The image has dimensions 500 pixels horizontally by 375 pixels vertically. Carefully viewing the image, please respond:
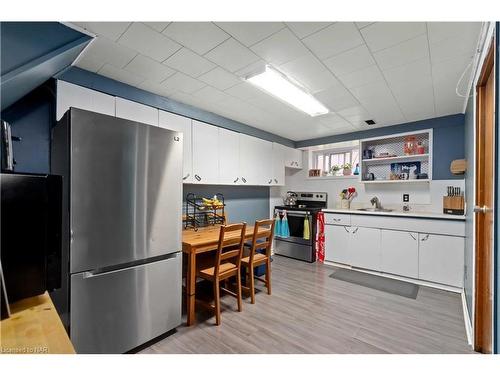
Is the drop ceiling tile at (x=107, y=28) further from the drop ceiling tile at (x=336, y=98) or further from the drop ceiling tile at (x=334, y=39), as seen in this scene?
the drop ceiling tile at (x=336, y=98)

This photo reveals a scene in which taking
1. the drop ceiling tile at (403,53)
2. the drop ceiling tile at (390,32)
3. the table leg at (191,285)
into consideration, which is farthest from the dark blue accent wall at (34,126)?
the drop ceiling tile at (403,53)

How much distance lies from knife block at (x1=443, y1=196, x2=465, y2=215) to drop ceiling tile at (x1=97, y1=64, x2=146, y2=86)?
12.7 ft

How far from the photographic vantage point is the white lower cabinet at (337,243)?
364cm

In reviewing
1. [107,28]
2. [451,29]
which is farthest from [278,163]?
[107,28]

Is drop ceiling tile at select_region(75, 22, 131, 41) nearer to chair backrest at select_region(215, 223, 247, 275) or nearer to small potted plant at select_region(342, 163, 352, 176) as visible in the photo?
chair backrest at select_region(215, 223, 247, 275)

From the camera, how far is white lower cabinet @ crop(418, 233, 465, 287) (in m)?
2.77

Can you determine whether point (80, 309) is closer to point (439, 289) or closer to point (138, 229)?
point (138, 229)

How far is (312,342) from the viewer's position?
1.85 metres

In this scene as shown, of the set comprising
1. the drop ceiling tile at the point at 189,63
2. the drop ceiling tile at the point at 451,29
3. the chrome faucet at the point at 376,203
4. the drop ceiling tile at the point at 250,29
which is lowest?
the chrome faucet at the point at 376,203

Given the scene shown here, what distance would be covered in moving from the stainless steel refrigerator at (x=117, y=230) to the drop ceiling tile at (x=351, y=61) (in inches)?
56.9

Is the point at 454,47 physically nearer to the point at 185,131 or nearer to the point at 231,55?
the point at 231,55

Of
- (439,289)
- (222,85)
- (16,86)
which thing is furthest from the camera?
(439,289)

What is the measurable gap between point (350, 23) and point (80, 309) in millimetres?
2498

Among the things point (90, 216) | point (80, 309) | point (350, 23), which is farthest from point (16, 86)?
point (350, 23)
